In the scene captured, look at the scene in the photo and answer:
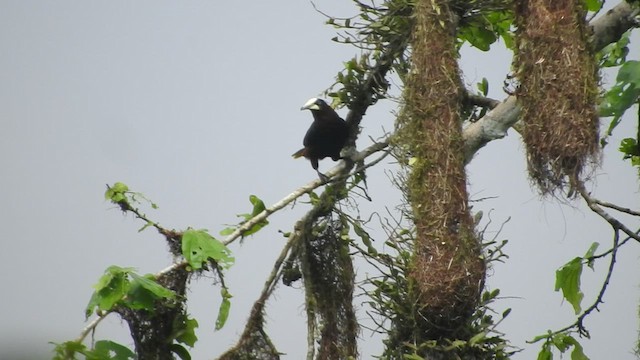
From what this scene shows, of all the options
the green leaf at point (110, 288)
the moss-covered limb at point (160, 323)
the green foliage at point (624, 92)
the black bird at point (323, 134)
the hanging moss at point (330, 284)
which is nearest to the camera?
the green foliage at point (624, 92)

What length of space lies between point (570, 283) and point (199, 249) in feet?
3.68

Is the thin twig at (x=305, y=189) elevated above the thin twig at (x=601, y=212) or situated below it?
above

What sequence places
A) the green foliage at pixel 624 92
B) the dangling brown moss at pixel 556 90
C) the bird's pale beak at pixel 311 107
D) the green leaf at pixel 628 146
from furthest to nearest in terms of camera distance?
the bird's pale beak at pixel 311 107 → the green leaf at pixel 628 146 → the dangling brown moss at pixel 556 90 → the green foliage at pixel 624 92

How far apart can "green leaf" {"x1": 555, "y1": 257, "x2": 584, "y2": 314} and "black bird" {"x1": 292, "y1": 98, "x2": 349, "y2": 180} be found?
1.08 m

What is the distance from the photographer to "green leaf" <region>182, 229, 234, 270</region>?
2766mm

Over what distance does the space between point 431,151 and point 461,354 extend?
569 millimetres

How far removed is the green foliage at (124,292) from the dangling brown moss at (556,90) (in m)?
1.16

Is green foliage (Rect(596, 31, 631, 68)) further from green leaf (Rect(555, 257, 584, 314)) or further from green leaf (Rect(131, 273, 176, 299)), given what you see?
green leaf (Rect(131, 273, 176, 299))

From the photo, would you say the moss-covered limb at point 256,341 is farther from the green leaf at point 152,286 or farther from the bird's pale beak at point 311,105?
the bird's pale beak at point 311,105

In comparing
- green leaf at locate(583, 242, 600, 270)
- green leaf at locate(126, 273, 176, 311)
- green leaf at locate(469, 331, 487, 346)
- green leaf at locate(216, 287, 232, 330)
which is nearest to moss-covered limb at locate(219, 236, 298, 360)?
green leaf at locate(216, 287, 232, 330)

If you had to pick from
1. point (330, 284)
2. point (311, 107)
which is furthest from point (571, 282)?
point (311, 107)

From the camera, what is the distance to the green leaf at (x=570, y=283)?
8.18ft

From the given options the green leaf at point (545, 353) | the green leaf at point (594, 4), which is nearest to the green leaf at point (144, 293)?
the green leaf at point (545, 353)

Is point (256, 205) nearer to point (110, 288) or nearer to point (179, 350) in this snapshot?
point (179, 350)
